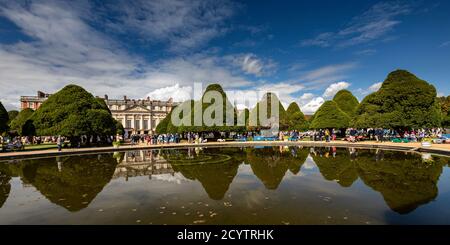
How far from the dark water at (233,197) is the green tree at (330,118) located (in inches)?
1231

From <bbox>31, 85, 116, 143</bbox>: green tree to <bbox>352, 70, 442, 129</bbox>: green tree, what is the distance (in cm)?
3282

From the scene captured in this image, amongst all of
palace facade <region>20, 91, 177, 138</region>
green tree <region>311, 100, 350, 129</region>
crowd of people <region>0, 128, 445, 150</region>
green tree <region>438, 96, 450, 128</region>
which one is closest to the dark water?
crowd of people <region>0, 128, 445, 150</region>

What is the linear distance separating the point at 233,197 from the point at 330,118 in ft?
129

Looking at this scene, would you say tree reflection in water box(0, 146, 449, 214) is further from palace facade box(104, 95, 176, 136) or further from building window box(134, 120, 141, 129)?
building window box(134, 120, 141, 129)

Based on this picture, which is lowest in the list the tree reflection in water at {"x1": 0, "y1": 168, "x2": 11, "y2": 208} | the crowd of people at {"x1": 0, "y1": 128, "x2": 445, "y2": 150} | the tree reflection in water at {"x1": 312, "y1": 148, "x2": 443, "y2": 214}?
the tree reflection in water at {"x1": 0, "y1": 168, "x2": 11, "y2": 208}

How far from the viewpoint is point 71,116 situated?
27.4 metres

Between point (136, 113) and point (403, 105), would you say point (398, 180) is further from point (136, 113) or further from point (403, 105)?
point (136, 113)

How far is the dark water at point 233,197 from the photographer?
236 inches

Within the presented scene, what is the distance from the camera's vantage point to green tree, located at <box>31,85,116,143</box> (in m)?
26.7

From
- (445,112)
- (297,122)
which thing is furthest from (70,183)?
(445,112)
